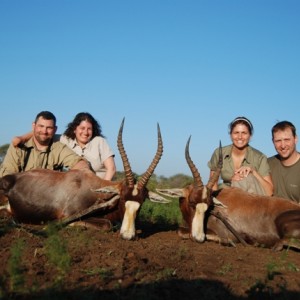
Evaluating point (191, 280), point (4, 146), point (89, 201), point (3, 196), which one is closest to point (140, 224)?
point (89, 201)

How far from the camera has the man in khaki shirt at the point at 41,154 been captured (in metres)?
8.07

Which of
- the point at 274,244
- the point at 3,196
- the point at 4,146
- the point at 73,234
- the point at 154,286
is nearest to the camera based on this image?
the point at 154,286

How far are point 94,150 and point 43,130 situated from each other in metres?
1.28

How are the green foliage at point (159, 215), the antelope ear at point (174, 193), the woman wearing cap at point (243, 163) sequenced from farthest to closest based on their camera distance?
the green foliage at point (159, 215), the woman wearing cap at point (243, 163), the antelope ear at point (174, 193)

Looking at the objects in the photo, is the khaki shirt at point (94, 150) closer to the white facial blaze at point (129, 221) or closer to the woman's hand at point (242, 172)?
the white facial blaze at point (129, 221)

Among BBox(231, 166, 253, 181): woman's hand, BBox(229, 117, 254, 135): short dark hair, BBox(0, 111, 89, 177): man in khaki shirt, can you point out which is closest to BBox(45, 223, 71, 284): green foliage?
BBox(0, 111, 89, 177): man in khaki shirt

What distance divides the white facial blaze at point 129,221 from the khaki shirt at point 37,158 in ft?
5.77

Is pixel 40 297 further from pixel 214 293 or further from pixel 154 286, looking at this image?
pixel 214 293

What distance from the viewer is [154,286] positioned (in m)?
3.85

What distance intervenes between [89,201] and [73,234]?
130 cm

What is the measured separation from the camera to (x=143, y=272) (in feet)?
13.9

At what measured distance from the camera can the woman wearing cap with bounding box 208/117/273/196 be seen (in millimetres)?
7969

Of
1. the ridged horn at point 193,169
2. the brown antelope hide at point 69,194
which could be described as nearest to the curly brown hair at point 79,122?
the brown antelope hide at point 69,194

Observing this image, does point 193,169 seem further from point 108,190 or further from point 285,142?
point 285,142
